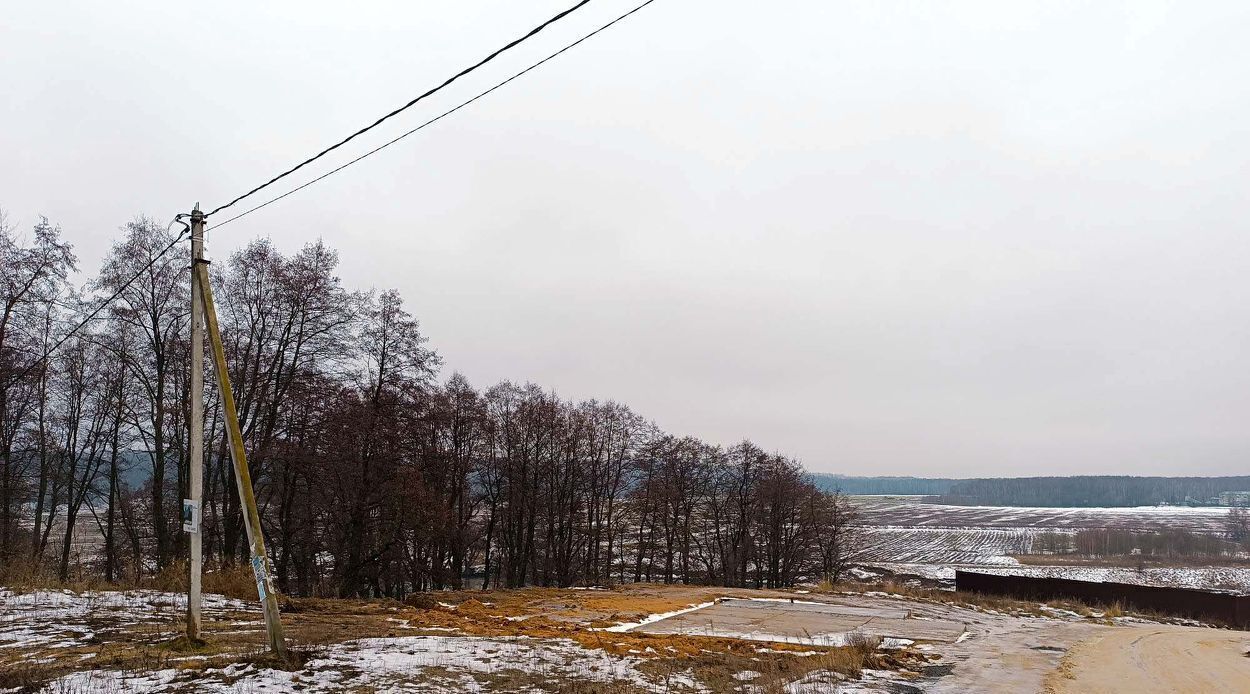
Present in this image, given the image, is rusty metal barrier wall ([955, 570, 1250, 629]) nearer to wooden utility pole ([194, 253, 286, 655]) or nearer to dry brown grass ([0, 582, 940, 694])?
dry brown grass ([0, 582, 940, 694])

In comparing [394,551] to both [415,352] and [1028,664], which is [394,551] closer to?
[415,352]

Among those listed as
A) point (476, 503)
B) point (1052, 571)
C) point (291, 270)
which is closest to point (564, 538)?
point (476, 503)

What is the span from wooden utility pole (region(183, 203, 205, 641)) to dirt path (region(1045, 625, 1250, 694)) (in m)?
12.6

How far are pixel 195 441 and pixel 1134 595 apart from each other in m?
30.7

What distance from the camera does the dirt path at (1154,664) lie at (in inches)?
435

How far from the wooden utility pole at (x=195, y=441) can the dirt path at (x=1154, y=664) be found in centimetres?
1257

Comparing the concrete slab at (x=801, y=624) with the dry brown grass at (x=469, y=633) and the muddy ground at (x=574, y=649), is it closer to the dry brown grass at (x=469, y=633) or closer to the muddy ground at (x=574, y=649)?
the muddy ground at (x=574, y=649)

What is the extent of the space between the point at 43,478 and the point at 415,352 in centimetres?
1689

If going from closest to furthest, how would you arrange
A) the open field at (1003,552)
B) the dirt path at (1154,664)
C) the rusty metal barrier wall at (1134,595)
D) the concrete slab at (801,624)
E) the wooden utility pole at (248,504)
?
1. the wooden utility pole at (248,504)
2. the dirt path at (1154,664)
3. the concrete slab at (801,624)
4. the rusty metal barrier wall at (1134,595)
5. the open field at (1003,552)

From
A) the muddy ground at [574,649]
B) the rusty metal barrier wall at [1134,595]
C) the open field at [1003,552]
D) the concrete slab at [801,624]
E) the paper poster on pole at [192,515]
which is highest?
the paper poster on pole at [192,515]

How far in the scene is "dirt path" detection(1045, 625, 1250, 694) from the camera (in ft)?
36.2

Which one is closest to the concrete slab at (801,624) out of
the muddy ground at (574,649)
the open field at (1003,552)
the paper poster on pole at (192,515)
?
the muddy ground at (574,649)

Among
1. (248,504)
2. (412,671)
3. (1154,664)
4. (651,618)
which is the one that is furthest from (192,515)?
(1154,664)

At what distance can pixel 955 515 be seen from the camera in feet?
553
